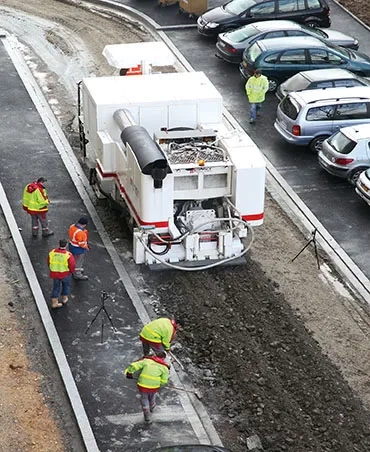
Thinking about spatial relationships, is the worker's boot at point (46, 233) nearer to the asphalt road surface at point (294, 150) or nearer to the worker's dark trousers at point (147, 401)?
the asphalt road surface at point (294, 150)

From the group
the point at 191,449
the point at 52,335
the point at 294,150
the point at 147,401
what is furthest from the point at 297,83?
the point at 191,449

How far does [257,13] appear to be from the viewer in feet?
108

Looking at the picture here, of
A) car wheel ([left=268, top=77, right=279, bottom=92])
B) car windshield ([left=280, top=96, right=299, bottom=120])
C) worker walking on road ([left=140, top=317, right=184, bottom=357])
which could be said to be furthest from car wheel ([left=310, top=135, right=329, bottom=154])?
worker walking on road ([left=140, top=317, right=184, bottom=357])

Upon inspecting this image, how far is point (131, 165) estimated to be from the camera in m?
20.3

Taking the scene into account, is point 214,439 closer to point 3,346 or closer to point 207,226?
point 3,346

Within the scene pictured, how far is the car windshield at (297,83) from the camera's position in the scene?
27453mm

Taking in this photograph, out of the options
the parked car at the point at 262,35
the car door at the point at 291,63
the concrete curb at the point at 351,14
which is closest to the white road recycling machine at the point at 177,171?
the car door at the point at 291,63

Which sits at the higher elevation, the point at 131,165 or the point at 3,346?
the point at 131,165

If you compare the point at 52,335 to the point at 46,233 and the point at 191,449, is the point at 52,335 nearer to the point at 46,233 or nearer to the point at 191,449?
the point at 46,233

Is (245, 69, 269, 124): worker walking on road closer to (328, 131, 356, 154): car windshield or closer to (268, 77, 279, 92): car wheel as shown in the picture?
(268, 77, 279, 92): car wheel

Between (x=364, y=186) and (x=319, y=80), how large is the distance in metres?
5.43

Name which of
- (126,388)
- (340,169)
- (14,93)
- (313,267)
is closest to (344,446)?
(126,388)

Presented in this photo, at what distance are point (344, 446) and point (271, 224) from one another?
296 inches

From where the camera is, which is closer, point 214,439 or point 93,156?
point 214,439
